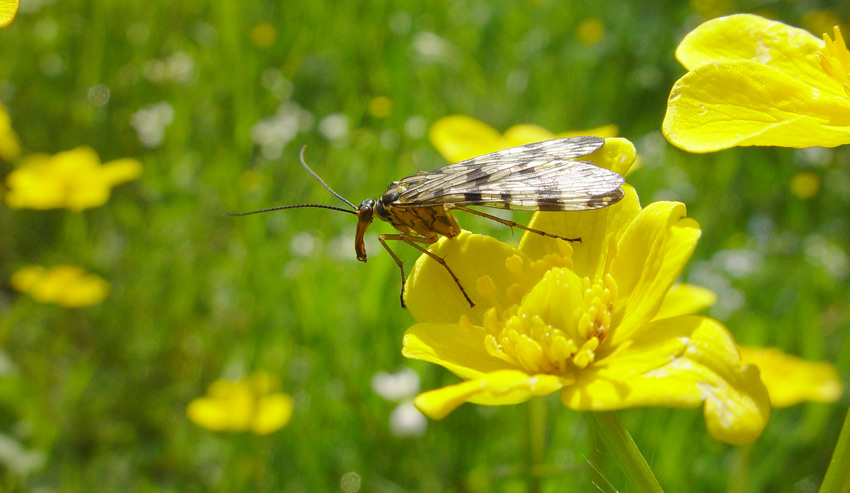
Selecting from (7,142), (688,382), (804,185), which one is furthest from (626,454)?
(7,142)

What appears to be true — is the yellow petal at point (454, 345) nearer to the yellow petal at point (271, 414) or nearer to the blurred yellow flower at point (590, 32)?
the yellow petal at point (271, 414)

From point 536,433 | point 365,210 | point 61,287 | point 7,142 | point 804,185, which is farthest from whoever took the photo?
point 804,185

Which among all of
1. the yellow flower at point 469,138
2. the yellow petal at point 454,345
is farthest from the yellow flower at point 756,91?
the yellow flower at point 469,138

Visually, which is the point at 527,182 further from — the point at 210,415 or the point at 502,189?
the point at 210,415

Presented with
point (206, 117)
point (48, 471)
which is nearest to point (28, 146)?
point (206, 117)

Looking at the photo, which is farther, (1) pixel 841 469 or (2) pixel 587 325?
(2) pixel 587 325

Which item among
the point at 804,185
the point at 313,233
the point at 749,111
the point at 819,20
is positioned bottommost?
the point at 313,233

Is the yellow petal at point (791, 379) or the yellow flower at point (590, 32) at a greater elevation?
the yellow flower at point (590, 32)
